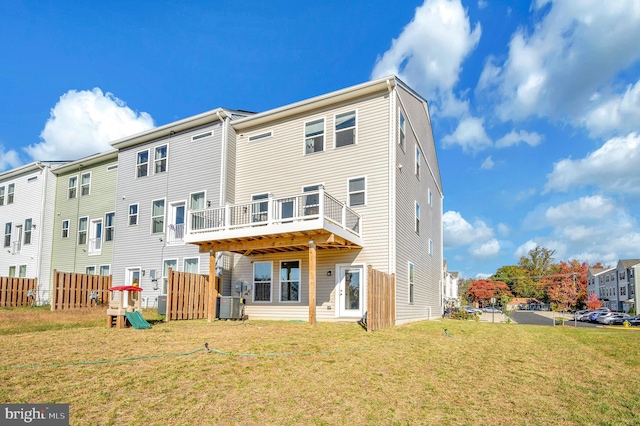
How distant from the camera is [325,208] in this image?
45.3 ft

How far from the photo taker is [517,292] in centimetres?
8450

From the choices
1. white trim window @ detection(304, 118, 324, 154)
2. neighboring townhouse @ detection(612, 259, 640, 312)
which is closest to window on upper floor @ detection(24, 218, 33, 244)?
white trim window @ detection(304, 118, 324, 154)

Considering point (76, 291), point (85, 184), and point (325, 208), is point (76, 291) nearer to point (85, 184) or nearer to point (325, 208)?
point (85, 184)

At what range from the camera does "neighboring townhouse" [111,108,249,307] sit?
17812 mm

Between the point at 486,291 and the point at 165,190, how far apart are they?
73983 mm

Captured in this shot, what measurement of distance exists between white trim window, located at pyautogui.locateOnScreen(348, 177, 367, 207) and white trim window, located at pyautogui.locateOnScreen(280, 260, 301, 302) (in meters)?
3.05

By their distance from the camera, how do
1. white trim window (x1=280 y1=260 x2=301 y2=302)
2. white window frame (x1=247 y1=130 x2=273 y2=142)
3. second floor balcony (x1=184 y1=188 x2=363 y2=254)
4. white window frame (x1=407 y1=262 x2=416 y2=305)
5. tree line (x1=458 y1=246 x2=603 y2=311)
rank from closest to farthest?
1. second floor balcony (x1=184 y1=188 x2=363 y2=254)
2. white trim window (x1=280 y1=260 x2=301 y2=302)
3. white window frame (x1=407 y1=262 x2=416 y2=305)
4. white window frame (x1=247 y1=130 x2=273 y2=142)
5. tree line (x1=458 y1=246 x2=603 y2=311)

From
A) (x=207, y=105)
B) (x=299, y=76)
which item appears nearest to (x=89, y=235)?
(x=207, y=105)

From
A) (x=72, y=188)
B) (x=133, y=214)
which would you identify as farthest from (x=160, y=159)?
(x=72, y=188)

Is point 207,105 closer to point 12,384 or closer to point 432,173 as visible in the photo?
point 432,173

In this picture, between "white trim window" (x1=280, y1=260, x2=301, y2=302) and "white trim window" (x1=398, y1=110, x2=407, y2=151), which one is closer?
"white trim window" (x1=280, y1=260, x2=301, y2=302)

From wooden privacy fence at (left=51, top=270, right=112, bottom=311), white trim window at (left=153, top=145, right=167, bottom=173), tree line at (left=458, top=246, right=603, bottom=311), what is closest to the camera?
wooden privacy fence at (left=51, top=270, right=112, bottom=311)

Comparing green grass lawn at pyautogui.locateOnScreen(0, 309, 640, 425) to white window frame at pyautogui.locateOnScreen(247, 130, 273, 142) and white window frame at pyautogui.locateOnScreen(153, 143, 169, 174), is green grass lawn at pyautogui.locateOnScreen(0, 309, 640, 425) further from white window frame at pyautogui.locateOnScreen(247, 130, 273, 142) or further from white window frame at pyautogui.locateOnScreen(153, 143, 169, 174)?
white window frame at pyautogui.locateOnScreen(153, 143, 169, 174)

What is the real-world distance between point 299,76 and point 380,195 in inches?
407
